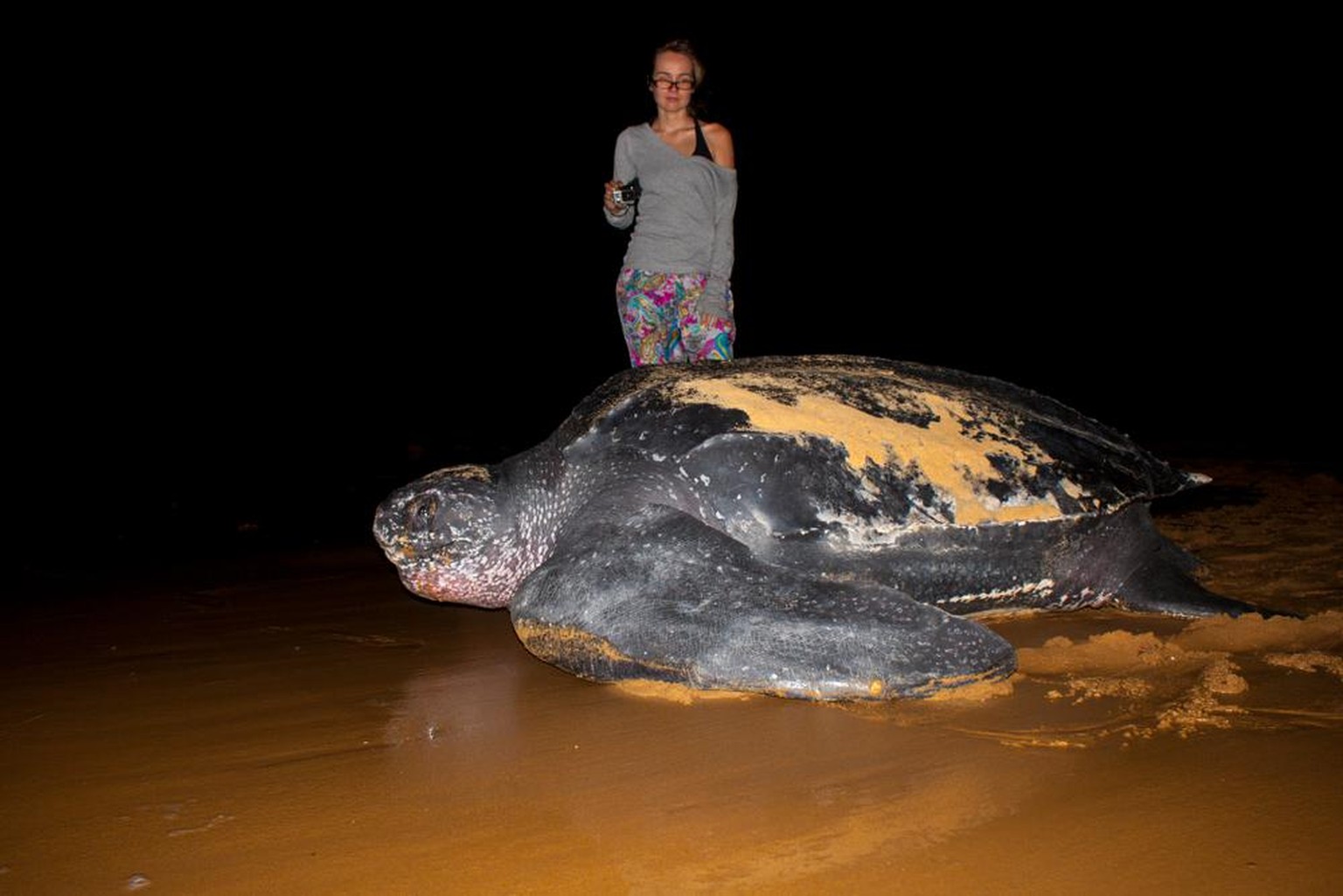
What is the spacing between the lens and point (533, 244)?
2109cm

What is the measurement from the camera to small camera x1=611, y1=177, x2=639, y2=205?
285cm

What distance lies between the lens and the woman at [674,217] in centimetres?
287

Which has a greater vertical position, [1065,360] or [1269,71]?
[1269,71]

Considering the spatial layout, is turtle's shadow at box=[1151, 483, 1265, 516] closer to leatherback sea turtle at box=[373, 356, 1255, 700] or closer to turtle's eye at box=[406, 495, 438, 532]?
leatherback sea turtle at box=[373, 356, 1255, 700]

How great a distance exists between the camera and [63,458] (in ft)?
20.2

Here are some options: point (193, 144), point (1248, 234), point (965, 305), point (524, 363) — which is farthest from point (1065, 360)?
point (193, 144)

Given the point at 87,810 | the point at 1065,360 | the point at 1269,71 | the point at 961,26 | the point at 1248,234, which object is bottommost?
the point at 1065,360

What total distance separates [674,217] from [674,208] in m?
0.03

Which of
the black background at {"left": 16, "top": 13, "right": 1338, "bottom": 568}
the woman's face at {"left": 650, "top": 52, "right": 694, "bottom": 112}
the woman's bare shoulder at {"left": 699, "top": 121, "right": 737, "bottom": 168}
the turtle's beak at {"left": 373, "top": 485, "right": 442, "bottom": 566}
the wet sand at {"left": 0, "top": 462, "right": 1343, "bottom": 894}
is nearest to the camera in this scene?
the wet sand at {"left": 0, "top": 462, "right": 1343, "bottom": 894}

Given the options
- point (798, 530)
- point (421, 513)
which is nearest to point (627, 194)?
point (421, 513)

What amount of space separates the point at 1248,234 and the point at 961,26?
9897 millimetres

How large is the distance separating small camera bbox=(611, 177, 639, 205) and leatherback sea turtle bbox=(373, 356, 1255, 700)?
757 mm

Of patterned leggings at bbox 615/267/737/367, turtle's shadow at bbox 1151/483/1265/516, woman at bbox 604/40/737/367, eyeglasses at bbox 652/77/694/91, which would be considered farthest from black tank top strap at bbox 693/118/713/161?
turtle's shadow at bbox 1151/483/1265/516

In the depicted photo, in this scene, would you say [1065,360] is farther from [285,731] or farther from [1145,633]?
[285,731]
